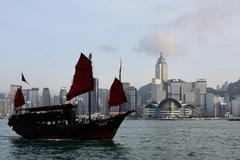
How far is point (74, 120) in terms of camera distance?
69.8 m

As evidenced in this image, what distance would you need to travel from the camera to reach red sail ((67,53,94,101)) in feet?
238

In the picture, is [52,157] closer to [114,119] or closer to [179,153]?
[179,153]

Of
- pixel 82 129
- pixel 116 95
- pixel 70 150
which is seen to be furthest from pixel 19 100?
pixel 70 150

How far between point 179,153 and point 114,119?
693 inches

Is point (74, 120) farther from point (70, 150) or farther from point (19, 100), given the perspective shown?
point (19, 100)

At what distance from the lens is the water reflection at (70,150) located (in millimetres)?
49791

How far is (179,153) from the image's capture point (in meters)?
52.9

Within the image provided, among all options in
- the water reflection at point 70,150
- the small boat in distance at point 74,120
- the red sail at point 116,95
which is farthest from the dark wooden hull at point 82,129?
the red sail at point 116,95

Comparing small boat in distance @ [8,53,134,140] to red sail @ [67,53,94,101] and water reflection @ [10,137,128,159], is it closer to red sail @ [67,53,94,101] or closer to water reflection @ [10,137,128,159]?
red sail @ [67,53,94,101]

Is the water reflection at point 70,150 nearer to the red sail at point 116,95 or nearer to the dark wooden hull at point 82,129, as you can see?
the dark wooden hull at point 82,129

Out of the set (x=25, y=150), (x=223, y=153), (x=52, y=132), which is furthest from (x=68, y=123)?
(x=223, y=153)

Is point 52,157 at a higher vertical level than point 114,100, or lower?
lower

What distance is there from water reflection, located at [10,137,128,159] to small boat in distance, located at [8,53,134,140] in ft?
5.63

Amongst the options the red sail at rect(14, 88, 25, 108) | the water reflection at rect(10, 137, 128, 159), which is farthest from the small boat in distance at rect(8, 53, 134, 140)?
the red sail at rect(14, 88, 25, 108)
